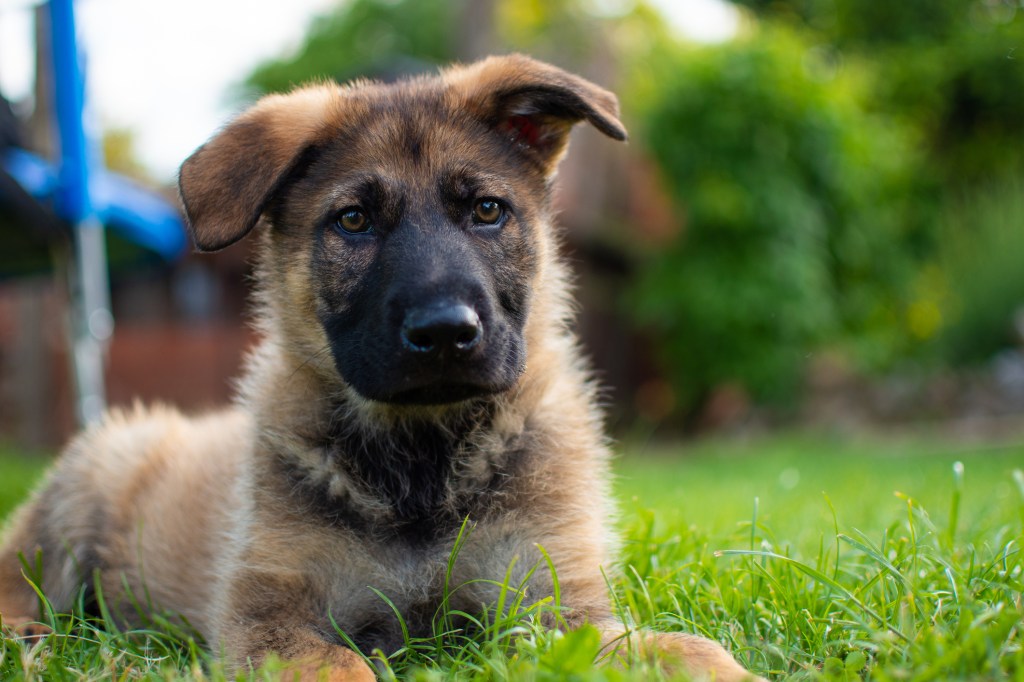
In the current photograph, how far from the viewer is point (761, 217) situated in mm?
11555

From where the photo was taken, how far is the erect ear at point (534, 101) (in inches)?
112

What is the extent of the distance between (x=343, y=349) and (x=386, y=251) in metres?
0.32

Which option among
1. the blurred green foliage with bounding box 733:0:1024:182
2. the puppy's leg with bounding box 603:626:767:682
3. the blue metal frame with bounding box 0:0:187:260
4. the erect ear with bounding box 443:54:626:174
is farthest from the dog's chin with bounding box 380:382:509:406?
the blurred green foliage with bounding box 733:0:1024:182

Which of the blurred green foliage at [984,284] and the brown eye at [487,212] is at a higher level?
the brown eye at [487,212]

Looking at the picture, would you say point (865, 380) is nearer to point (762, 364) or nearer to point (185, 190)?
point (762, 364)

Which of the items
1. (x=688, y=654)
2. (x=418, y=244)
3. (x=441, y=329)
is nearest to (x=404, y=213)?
(x=418, y=244)

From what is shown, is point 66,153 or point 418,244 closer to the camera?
point 418,244

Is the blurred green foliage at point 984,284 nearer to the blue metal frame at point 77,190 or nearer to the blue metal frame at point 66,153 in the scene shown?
the blue metal frame at point 77,190

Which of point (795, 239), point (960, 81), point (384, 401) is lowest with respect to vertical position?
point (795, 239)

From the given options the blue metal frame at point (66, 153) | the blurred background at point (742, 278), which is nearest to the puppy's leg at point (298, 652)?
the blue metal frame at point (66, 153)

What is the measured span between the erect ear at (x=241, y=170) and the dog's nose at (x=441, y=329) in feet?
2.01

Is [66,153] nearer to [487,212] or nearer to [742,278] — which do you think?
[487,212]

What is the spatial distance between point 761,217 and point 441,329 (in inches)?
388

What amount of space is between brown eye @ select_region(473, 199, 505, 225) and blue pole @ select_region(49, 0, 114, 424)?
9.64 ft
